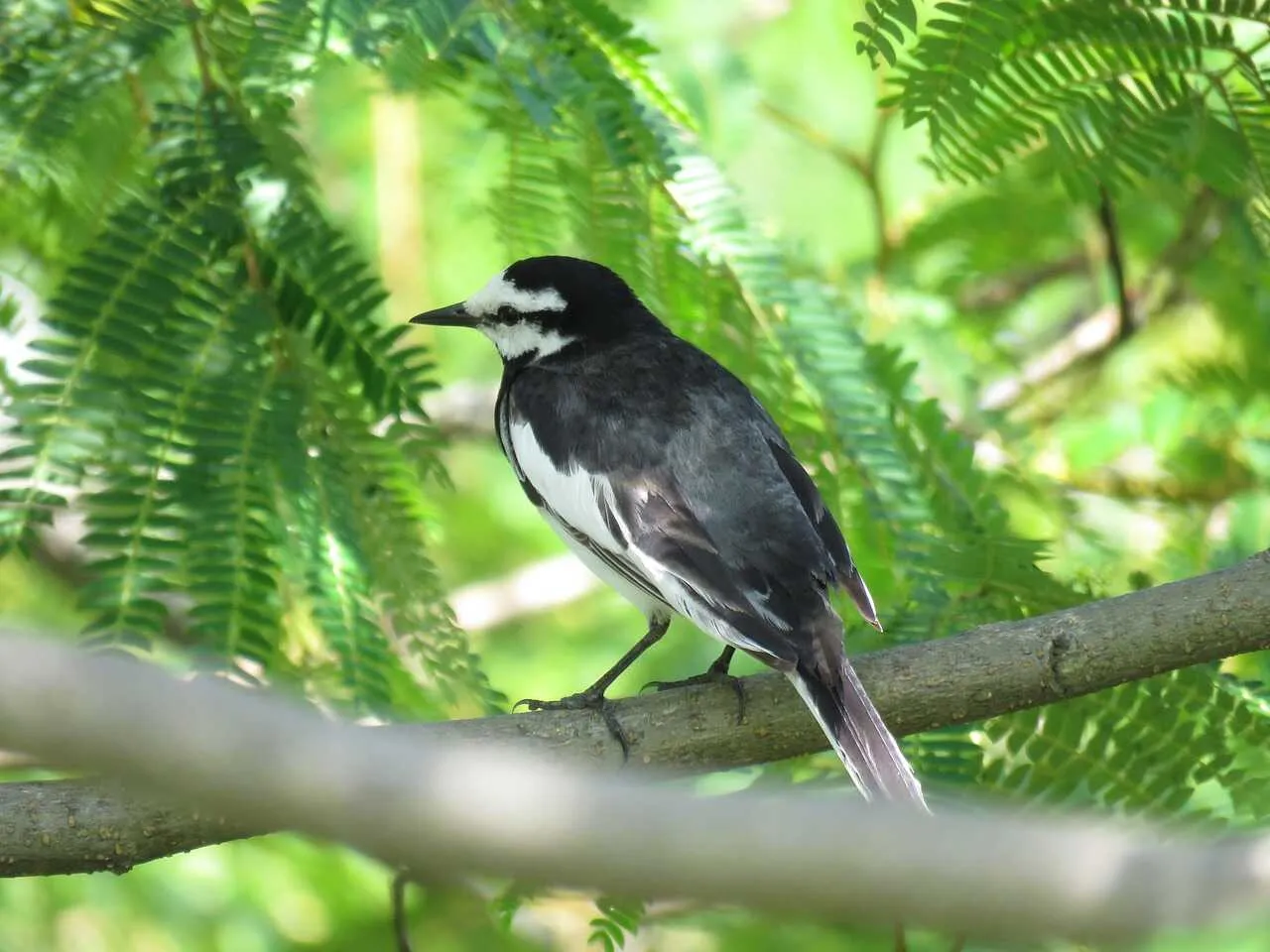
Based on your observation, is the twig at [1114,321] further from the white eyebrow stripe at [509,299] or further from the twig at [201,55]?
the twig at [201,55]

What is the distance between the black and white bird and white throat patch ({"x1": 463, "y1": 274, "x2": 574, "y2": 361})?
10 millimetres

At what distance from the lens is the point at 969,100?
335 centimetres

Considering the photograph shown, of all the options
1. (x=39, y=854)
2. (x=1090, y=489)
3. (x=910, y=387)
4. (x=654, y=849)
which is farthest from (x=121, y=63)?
(x=1090, y=489)

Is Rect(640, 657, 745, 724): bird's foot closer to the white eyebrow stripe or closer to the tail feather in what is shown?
the tail feather

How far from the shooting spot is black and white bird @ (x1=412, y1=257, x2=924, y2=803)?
315cm

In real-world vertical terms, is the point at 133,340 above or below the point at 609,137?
below

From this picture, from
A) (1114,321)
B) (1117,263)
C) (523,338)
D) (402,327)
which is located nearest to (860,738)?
(402,327)

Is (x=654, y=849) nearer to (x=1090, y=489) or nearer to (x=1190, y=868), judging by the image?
(x=1190, y=868)

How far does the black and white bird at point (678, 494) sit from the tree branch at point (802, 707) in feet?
0.49

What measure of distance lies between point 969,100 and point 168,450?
6.31 feet

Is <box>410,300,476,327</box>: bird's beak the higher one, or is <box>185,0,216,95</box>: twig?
<box>185,0,216,95</box>: twig

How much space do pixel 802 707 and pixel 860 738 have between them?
291 millimetres

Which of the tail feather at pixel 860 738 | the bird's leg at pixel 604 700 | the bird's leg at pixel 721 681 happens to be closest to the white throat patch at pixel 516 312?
the bird's leg at pixel 604 700

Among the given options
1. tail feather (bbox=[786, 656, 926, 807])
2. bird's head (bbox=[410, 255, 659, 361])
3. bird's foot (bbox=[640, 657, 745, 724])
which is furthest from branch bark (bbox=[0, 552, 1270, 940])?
bird's head (bbox=[410, 255, 659, 361])
